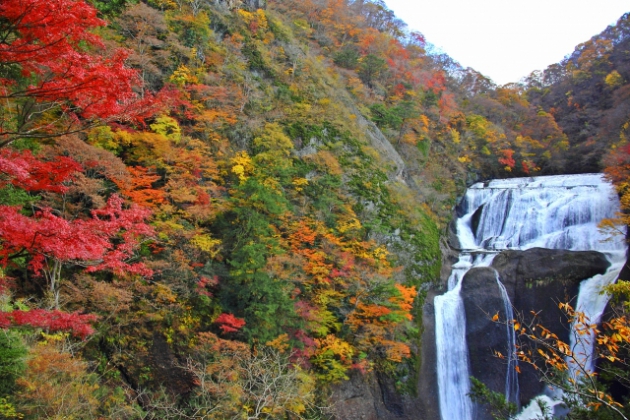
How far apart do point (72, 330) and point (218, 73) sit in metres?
11.9

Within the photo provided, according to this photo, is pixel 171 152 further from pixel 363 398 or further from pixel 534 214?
pixel 534 214

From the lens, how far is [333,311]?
13.3 meters

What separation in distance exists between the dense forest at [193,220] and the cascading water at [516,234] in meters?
1.65

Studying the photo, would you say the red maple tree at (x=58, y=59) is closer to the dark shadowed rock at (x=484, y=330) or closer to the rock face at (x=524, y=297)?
the dark shadowed rock at (x=484, y=330)

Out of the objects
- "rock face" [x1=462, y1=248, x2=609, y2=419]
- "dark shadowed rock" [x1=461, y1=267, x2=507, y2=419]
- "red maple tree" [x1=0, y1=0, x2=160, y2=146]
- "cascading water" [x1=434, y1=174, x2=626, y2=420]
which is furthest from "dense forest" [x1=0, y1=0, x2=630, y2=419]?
"rock face" [x1=462, y1=248, x2=609, y2=419]

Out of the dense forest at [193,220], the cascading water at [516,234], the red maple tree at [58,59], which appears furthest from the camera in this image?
the cascading water at [516,234]

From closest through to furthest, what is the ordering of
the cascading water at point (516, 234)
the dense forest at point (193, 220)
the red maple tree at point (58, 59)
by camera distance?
the red maple tree at point (58, 59) → the dense forest at point (193, 220) → the cascading water at point (516, 234)

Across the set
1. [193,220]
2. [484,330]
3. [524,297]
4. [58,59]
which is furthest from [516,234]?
[58,59]

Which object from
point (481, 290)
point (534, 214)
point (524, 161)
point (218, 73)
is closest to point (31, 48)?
point (218, 73)

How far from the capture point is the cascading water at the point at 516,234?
15700 mm

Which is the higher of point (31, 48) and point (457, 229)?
point (31, 48)

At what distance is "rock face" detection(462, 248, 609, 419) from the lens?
1577cm

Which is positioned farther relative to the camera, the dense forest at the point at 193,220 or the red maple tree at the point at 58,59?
the dense forest at the point at 193,220

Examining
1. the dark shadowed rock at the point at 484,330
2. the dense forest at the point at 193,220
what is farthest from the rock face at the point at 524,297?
the dense forest at the point at 193,220
